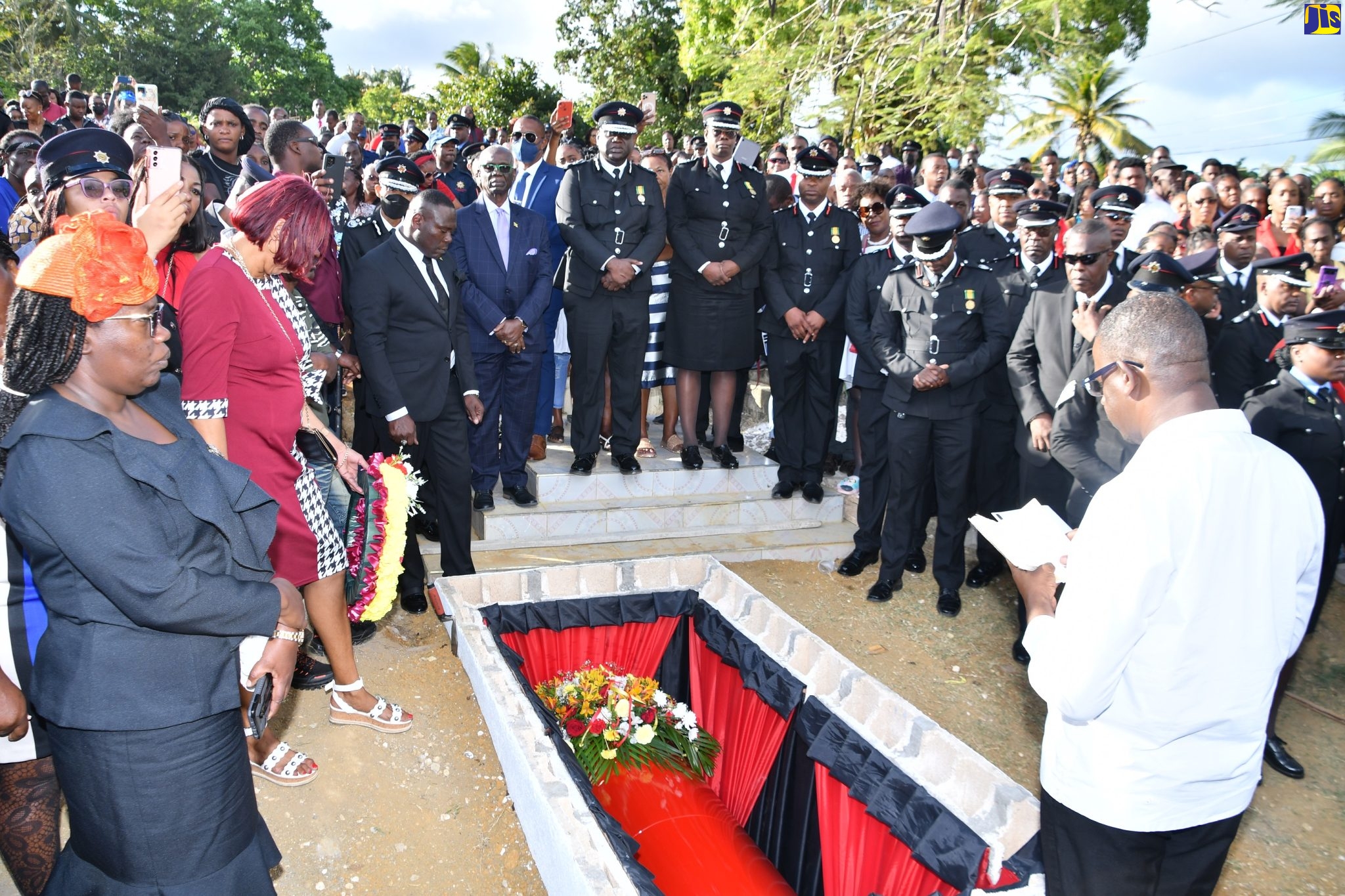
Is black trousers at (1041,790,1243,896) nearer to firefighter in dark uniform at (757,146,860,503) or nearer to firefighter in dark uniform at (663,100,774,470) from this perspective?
firefighter in dark uniform at (757,146,860,503)

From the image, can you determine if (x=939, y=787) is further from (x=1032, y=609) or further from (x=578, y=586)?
(x=578, y=586)

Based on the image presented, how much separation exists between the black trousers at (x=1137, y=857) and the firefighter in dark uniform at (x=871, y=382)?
3543 millimetres

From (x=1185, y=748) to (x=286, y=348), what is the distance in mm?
2769

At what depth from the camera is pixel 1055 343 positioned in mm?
4535

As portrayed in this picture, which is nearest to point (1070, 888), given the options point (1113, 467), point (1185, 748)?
point (1185, 748)

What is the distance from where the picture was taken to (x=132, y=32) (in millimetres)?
31156

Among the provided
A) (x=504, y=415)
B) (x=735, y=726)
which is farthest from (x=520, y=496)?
(x=735, y=726)

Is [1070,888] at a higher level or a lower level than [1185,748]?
lower

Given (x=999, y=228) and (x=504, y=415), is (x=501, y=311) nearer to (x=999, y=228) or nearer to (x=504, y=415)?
(x=504, y=415)

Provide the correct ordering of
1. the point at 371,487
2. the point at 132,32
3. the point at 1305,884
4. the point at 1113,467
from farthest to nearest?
1. the point at 132,32
2. the point at 1113,467
3. the point at 371,487
4. the point at 1305,884

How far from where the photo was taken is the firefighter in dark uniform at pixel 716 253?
576 centimetres

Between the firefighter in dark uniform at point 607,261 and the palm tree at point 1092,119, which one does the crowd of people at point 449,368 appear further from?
the palm tree at point 1092,119

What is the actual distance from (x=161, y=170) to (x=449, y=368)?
5.51ft

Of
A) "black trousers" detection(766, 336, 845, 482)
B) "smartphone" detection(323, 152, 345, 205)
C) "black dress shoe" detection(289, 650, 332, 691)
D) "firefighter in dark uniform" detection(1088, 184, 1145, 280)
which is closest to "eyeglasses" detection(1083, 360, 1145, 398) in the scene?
"black dress shoe" detection(289, 650, 332, 691)
